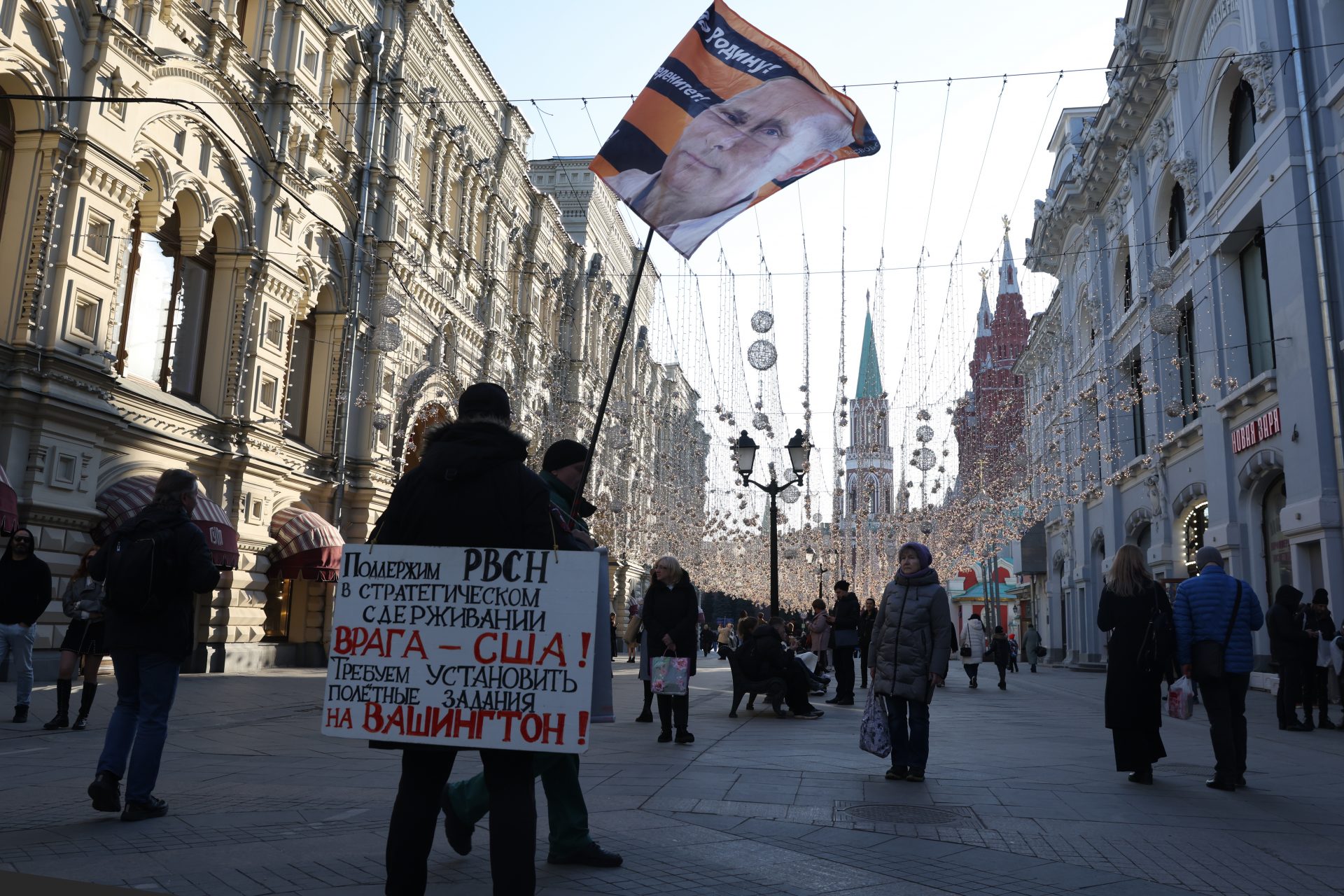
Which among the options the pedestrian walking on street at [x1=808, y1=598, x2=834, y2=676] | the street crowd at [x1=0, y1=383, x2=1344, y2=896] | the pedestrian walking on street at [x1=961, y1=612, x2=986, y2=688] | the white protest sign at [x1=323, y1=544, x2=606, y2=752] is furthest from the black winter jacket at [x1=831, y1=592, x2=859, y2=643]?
the white protest sign at [x1=323, y1=544, x2=606, y2=752]

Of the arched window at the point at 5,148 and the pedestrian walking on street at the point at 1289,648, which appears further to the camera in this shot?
the arched window at the point at 5,148

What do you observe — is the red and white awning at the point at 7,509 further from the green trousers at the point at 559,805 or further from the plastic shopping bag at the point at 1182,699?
→ the plastic shopping bag at the point at 1182,699

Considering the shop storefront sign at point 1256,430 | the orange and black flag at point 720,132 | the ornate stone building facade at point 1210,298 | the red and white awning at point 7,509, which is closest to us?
the orange and black flag at point 720,132

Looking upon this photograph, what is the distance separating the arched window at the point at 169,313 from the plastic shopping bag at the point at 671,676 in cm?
1285

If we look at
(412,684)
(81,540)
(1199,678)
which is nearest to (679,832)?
(412,684)

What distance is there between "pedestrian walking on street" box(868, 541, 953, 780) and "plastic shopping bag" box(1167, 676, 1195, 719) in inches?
68.4

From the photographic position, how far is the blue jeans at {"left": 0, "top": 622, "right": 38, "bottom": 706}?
9.91 m

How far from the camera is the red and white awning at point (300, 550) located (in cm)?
2209

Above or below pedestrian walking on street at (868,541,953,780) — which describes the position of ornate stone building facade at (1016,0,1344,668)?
above

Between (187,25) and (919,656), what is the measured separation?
17.7 m

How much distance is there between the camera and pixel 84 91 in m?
16.2

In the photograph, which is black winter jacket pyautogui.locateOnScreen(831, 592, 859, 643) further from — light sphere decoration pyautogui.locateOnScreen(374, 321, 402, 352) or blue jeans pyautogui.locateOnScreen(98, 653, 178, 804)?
light sphere decoration pyautogui.locateOnScreen(374, 321, 402, 352)

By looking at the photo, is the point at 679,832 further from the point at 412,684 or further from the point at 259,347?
the point at 259,347

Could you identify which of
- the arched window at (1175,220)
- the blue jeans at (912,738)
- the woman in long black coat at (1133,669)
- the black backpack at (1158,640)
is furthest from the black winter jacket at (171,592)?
the arched window at (1175,220)
